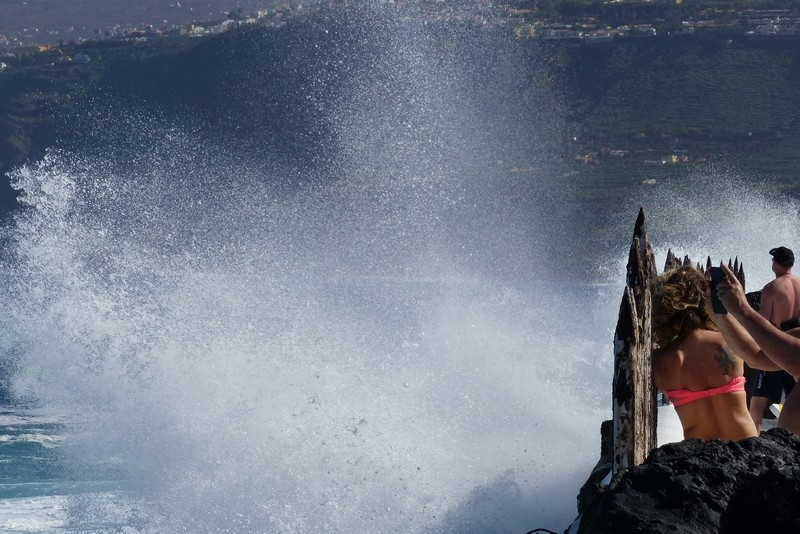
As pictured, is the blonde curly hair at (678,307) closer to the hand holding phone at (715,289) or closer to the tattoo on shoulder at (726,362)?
the tattoo on shoulder at (726,362)

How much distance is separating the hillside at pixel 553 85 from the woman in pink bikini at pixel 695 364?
3667 inches

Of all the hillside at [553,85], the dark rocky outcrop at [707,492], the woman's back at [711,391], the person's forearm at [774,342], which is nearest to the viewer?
the dark rocky outcrop at [707,492]

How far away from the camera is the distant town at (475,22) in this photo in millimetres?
125438

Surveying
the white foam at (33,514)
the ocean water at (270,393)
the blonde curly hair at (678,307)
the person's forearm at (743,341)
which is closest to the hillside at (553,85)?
the ocean water at (270,393)

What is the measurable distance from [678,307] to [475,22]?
508ft

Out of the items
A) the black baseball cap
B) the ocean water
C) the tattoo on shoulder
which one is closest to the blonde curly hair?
the tattoo on shoulder

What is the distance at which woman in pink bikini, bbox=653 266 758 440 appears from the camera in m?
5.99

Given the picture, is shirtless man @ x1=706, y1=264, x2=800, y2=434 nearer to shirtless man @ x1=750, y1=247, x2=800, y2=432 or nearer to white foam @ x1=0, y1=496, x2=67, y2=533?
shirtless man @ x1=750, y1=247, x2=800, y2=432

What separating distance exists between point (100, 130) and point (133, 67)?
14.4 m

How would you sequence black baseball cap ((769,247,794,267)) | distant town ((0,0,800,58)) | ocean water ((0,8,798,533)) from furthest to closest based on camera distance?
distant town ((0,0,800,58)) < ocean water ((0,8,798,533)) < black baseball cap ((769,247,794,267))

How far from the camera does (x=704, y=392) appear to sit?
19.7ft

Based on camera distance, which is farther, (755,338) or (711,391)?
(711,391)

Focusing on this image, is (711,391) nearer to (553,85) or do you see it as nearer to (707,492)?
(707,492)

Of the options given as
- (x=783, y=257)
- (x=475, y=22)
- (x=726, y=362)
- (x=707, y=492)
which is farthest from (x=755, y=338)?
(x=475, y=22)
